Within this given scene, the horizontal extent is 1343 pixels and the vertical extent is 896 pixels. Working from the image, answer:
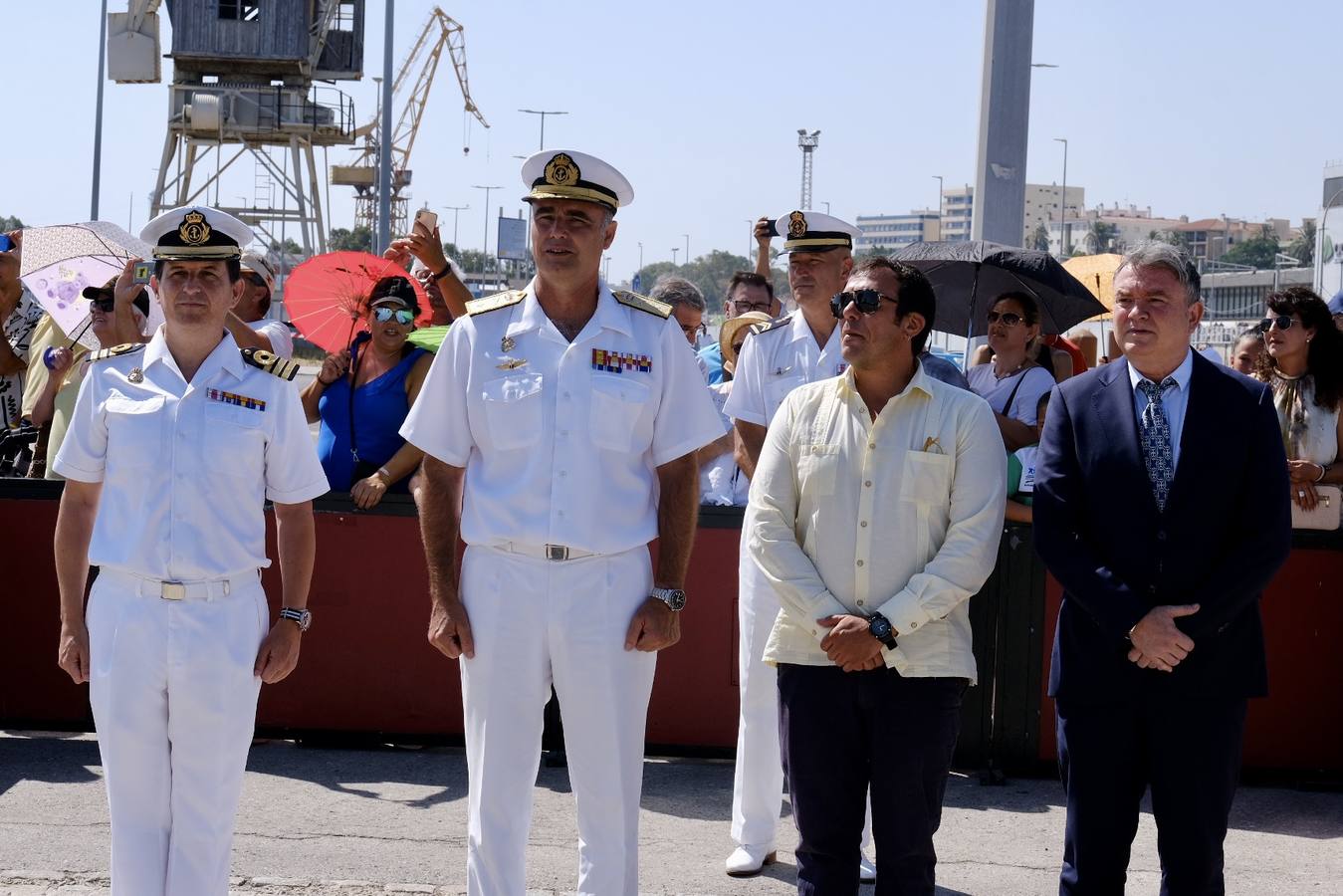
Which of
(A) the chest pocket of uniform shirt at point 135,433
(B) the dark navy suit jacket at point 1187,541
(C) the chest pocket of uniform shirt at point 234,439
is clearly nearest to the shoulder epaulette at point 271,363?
(C) the chest pocket of uniform shirt at point 234,439

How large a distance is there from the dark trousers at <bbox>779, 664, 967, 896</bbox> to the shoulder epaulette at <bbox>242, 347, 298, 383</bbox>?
1656 mm

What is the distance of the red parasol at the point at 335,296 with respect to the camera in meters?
7.12

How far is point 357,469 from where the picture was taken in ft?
21.4

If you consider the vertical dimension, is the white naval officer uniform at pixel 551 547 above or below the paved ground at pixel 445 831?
above

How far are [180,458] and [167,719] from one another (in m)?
0.71

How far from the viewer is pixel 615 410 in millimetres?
4168

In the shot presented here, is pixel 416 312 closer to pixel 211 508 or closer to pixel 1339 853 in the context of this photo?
pixel 211 508

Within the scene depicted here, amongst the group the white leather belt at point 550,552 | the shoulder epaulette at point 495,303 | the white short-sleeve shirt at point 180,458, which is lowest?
the white leather belt at point 550,552

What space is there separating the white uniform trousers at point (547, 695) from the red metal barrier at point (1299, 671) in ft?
9.21

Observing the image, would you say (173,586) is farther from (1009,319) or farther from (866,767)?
(1009,319)

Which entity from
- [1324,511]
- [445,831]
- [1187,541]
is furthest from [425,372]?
[1324,511]

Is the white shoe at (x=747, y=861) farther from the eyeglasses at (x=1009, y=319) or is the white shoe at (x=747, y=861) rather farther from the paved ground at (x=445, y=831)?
the eyeglasses at (x=1009, y=319)

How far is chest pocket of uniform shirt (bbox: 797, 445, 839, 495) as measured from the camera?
13.4 ft

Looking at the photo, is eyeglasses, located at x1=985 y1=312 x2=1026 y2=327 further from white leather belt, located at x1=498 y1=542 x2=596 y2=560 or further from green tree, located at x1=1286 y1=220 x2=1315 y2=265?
green tree, located at x1=1286 y1=220 x2=1315 y2=265
